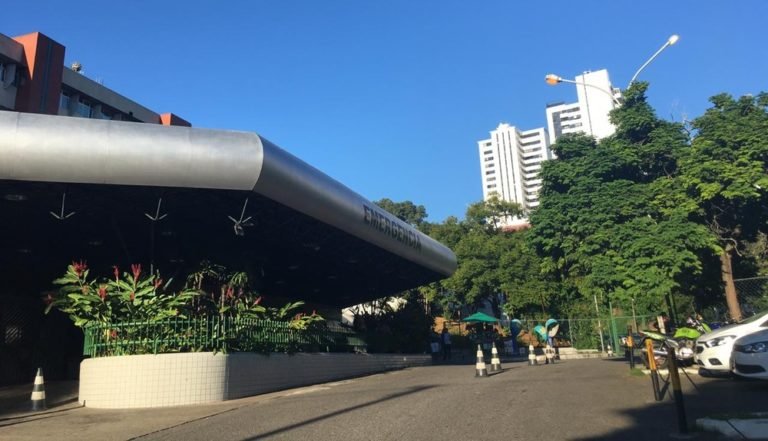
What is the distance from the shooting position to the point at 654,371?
29.7ft

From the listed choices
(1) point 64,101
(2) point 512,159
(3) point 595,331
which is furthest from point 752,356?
(2) point 512,159

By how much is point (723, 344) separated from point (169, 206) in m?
11.9

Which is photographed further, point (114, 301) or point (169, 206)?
point (169, 206)

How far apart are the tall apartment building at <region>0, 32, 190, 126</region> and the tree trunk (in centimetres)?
3722

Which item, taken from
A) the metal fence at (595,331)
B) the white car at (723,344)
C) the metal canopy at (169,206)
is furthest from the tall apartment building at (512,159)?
the white car at (723,344)

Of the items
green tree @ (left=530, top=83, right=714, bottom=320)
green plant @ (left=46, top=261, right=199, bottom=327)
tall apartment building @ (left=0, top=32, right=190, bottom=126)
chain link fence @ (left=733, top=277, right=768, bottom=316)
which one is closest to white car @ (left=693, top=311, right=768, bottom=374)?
green tree @ (left=530, top=83, right=714, bottom=320)

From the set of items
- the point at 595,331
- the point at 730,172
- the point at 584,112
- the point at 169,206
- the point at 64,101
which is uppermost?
the point at 584,112

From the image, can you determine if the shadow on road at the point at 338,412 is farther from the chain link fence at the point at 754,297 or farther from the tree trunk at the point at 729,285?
the chain link fence at the point at 754,297

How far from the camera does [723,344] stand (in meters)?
10.8

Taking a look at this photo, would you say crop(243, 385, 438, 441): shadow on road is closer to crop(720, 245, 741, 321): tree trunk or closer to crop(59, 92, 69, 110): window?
crop(720, 245, 741, 321): tree trunk

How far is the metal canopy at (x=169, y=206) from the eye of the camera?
1141 cm

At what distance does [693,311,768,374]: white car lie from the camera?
10703 millimetres

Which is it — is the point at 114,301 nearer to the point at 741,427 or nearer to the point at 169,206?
the point at 169,206

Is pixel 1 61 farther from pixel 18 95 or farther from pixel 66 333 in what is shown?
pixel 66 333
